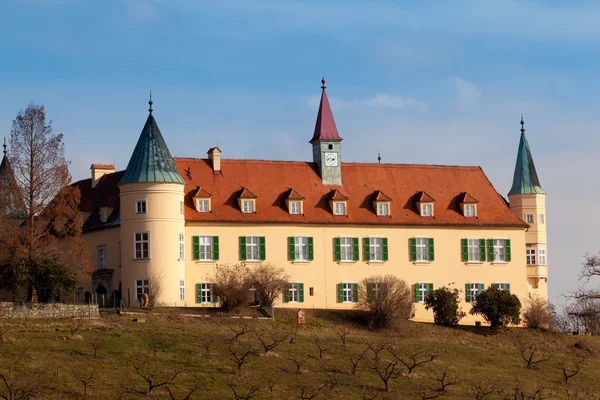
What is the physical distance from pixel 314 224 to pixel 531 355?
15.7m

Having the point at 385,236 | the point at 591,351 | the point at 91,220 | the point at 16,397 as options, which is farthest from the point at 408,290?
the point at 16,397

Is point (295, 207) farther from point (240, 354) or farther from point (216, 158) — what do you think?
point (240, 354)

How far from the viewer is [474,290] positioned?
245 feet

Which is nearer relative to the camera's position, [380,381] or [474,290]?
[380,381]

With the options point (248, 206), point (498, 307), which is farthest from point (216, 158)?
point (498, 307)

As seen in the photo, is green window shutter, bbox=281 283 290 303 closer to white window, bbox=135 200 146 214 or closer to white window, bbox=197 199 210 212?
white window, bbox=197 199 210 212

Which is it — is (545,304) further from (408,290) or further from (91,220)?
(91,220)

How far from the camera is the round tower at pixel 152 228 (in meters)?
67.8

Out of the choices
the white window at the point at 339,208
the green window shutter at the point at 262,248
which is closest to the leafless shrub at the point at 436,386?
the green window shutter at the point at 262,248

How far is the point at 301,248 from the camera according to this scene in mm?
72000

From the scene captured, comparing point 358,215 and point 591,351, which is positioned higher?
point 358,215

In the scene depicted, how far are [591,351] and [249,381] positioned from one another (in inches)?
963

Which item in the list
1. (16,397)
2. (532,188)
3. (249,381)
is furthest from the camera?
(532,188)

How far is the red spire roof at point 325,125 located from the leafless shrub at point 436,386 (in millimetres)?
22811
